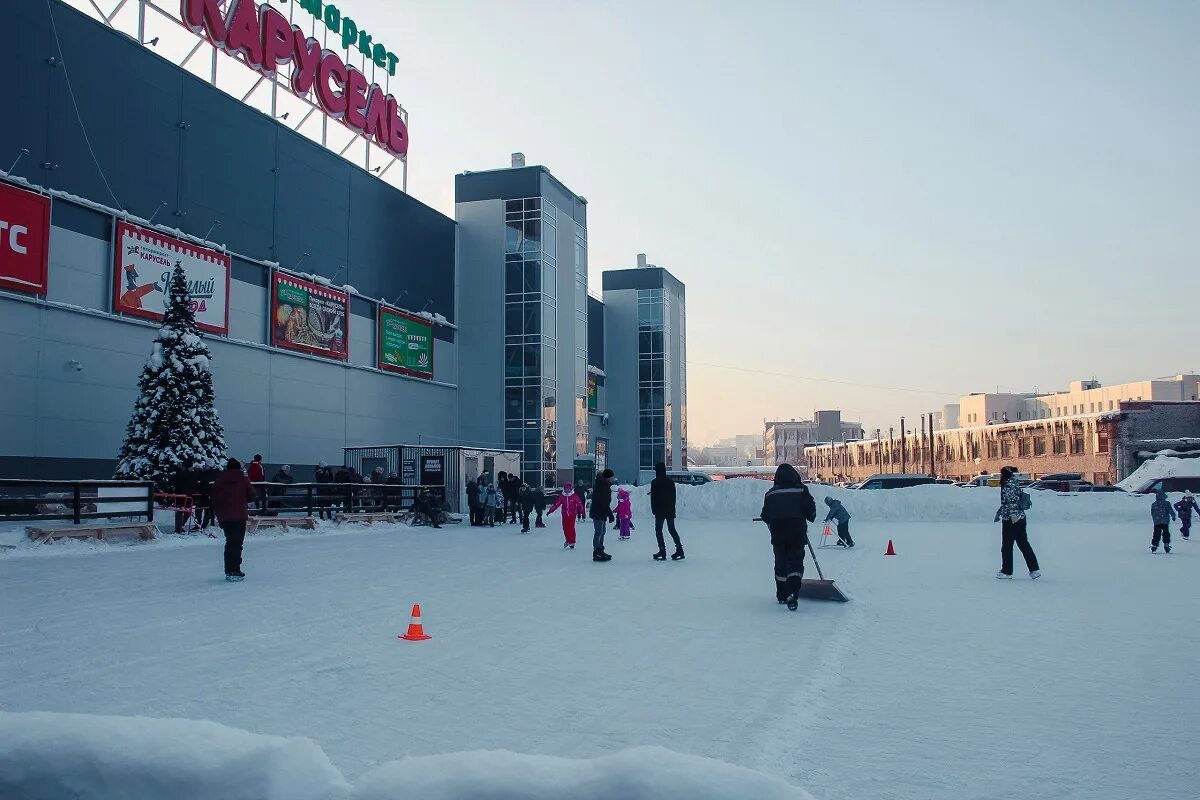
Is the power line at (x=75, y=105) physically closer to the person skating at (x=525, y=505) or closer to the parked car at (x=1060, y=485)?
the person skating at (x=525, y=505)

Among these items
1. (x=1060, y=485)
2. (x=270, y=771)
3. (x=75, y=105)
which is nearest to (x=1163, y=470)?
(x=1060, y=485)

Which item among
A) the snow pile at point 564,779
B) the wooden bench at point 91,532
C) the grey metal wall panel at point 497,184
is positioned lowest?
the wooden bench at point 91,532

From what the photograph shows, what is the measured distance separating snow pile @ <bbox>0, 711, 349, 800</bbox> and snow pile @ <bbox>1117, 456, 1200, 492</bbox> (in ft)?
177

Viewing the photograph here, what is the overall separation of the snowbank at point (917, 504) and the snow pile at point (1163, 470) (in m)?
16.7

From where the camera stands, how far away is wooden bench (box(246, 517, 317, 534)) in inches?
874

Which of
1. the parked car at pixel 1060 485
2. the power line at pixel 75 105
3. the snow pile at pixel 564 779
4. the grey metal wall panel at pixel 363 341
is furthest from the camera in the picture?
the parked car at pixel 1060 485

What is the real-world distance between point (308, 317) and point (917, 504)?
82.7 feet

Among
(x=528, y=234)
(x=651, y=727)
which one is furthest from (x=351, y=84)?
(x=651, y=727)

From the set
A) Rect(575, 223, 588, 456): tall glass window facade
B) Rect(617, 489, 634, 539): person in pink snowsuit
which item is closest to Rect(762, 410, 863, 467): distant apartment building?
Rect(575, 223, 588, 456): tall glass window facade

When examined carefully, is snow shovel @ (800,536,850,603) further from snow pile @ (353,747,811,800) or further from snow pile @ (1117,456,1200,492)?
snow pile @ (1117,456,1200,492)

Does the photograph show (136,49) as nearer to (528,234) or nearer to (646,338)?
(528,234)

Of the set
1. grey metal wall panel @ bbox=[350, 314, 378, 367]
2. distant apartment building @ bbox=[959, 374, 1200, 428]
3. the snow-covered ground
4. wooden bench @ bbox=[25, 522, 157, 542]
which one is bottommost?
the snow-covered ground

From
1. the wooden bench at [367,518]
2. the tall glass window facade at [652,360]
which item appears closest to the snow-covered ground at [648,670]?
the wooden bench at [367,518]

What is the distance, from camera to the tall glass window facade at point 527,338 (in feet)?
150
